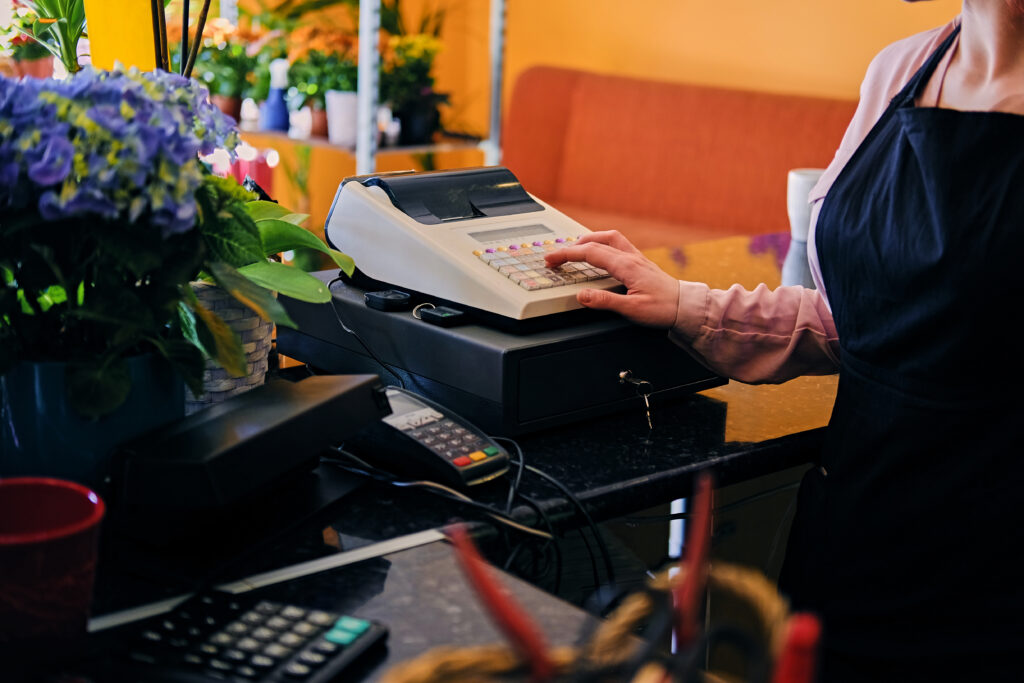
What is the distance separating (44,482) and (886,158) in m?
0.82

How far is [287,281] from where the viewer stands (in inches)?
36.9

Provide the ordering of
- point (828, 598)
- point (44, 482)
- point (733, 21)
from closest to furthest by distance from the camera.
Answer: point (44, 482)
point (828, 598)
point (733, 21)

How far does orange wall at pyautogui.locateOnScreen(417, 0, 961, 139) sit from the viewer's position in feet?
10.9

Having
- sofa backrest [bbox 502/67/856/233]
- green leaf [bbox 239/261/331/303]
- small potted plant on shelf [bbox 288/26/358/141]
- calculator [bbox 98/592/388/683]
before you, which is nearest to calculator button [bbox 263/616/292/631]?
calculator [bbox 98/592/388/683]

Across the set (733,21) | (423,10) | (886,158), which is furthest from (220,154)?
(423,10)

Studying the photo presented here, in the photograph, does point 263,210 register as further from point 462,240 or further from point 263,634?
point 263,634

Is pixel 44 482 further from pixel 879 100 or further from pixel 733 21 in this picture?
pixel 733 21

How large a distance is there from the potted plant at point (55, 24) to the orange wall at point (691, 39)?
2504 millimetres

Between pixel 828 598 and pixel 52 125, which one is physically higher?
pixel 52 125

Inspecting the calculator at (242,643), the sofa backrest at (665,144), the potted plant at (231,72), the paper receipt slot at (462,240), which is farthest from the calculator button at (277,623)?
the potted plant at (231,72)

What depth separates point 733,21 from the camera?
11.9 ft

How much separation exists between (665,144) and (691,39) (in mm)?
472

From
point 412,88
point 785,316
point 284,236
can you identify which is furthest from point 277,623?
point 412,88

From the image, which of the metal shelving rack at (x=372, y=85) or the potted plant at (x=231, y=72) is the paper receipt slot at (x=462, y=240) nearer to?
the metal shelving rack at (x=372, y=85)
